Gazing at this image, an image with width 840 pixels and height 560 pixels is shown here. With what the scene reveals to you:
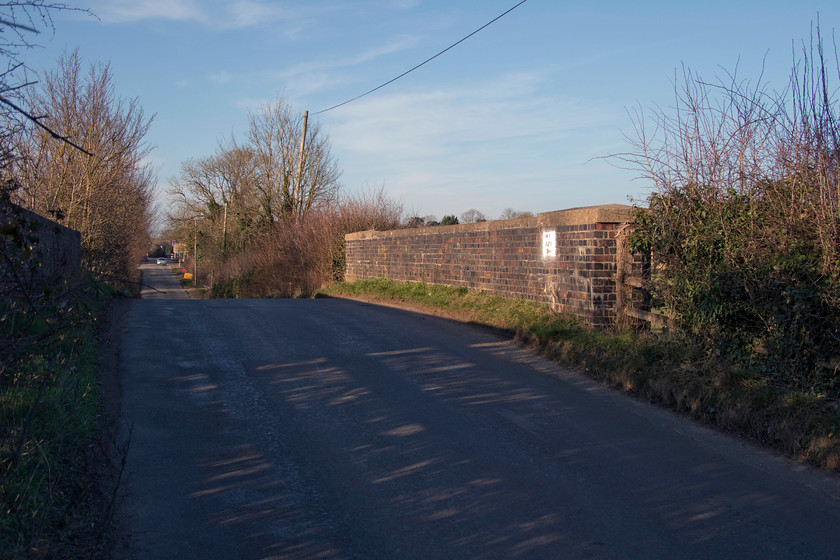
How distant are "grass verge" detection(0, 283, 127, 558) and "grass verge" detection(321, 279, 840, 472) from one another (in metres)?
5.48

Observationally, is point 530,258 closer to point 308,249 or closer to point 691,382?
point 691,382

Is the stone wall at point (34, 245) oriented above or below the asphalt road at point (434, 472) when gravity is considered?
above

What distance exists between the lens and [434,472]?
514 cm

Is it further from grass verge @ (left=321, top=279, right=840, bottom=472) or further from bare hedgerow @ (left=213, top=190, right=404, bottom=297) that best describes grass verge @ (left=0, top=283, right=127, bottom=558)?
bare hedgerow @ (left=213, top=190, right=404, bottom=297)

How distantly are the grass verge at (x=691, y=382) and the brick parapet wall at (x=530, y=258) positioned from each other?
48cm

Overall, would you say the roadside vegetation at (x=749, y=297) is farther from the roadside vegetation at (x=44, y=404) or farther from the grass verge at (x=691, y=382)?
the roadside vegetation at (x=44, y=404)

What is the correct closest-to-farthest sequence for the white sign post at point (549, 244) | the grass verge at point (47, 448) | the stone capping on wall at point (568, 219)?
the grass verge at point (47, 448) < the stone capping on wall at point (568, 219) < the white sign post at point (549, 244)

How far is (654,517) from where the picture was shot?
4379 millimetres

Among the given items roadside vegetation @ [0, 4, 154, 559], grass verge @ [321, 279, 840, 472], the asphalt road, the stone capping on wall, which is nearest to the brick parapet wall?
the stone capping on wall

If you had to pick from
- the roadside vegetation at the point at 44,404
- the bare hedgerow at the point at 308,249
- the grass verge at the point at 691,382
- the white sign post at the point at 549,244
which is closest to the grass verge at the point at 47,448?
the roadside vegetation at the point at 44,404

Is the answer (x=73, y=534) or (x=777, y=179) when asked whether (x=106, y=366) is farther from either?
(x=777, y=179)

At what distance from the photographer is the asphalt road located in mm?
4039

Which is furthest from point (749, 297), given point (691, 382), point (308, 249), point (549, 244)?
point (308, 249)

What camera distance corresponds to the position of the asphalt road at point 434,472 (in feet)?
13.3
